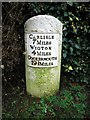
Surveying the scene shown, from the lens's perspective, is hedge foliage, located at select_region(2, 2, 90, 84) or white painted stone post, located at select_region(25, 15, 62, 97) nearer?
white painted stone post, located at select_region(25, 15, 62, 97)

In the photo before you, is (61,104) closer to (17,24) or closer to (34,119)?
(34,119)

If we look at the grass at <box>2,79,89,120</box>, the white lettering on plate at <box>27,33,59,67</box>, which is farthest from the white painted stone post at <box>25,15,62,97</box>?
the grass at <box>2,79,89,120</box>

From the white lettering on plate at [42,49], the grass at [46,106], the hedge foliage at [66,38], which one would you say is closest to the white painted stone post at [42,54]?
the white lettering on plate at [42,49]

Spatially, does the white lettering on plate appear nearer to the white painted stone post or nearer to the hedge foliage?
the white painted stone post

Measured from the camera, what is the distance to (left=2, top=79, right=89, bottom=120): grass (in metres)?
3.88

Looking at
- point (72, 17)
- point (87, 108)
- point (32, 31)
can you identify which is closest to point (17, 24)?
point (32, 31)

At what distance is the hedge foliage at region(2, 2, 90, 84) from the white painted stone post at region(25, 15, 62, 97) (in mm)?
283

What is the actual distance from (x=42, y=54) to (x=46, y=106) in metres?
0.84

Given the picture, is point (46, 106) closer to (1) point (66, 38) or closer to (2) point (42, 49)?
(2) point (42, 49)

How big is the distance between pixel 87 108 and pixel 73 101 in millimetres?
258

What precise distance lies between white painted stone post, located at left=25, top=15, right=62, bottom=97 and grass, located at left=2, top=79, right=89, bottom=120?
0.16m

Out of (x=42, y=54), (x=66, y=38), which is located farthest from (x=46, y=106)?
(x=66, y=38)

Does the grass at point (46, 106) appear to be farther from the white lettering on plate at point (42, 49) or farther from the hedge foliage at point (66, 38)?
the white lettering on plate at point (42, 49)

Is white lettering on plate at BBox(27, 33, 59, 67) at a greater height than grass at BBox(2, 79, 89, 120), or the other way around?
white lettering on plate at BBox(27, 33, 59, 67)
